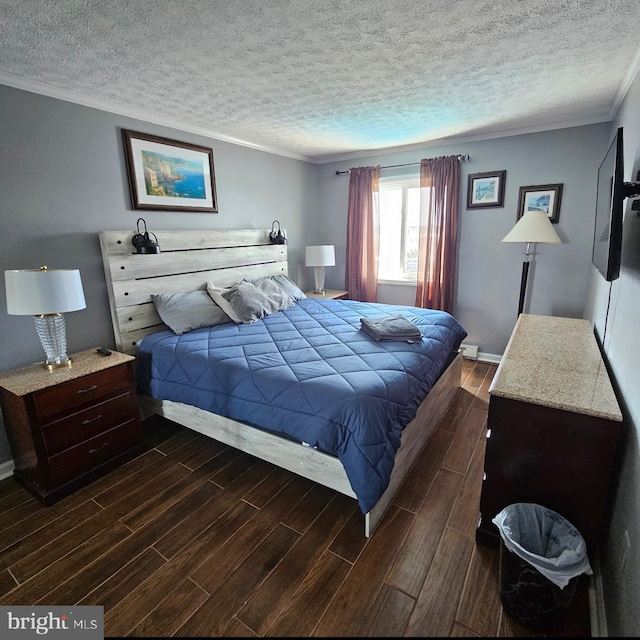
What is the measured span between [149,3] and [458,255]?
3388mm

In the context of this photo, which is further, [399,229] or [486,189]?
[399,229]

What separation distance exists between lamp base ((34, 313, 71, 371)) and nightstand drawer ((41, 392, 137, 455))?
0.34m

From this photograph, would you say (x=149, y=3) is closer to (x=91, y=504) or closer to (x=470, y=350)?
(x=91, y=504)

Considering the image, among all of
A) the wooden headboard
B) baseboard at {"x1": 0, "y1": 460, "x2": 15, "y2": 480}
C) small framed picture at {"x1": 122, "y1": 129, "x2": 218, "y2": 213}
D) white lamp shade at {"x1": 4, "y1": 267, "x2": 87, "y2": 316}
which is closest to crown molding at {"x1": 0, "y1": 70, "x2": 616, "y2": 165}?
small framed picture at {"x1": 122, "y1": 129, "x2": 218, "y2": 213}

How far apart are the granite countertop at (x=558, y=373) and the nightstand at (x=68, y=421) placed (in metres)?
2.21

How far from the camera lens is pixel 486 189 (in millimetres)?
3578

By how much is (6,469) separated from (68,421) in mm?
665

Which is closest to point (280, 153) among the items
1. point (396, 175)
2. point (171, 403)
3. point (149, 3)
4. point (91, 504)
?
point (396, 175)

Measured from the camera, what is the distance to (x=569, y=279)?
332cm

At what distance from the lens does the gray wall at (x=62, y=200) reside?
6.86ft

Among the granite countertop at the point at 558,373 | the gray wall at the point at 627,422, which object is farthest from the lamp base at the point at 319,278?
the gray wall at the point at 627,422

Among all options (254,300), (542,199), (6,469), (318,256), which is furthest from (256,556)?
(542,199)

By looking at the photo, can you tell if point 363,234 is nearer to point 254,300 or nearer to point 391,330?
point 254,300

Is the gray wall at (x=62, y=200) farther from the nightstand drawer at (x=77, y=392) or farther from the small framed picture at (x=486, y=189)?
the small framed picture at (x=486, y=189)
